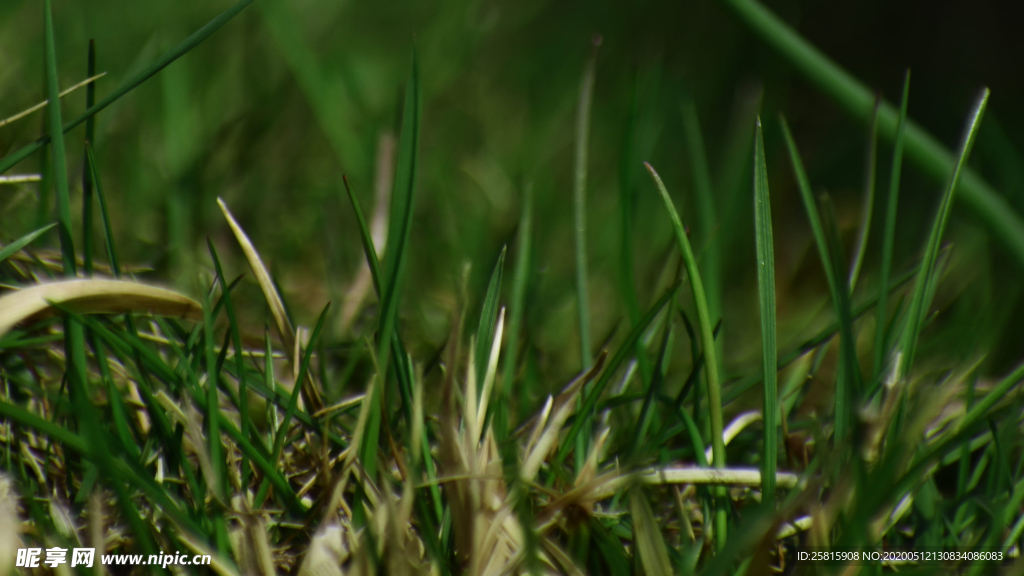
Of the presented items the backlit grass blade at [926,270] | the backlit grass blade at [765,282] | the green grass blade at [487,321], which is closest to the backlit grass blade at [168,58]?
the green grass blade at [487,321]

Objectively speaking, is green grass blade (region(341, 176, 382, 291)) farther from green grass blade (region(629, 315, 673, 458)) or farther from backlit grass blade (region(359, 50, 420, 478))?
green grass blade (region(629, 315, 673, 458))

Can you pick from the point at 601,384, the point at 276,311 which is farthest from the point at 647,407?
the point at 276,311

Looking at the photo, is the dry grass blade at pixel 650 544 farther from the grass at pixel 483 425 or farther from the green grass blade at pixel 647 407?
the green grass blade at pixel 647 407

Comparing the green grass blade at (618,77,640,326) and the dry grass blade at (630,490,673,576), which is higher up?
the green grass blade at (618,77,640,326)

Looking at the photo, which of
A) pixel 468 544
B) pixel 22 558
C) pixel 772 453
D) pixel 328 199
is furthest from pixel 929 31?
pixel 22 558

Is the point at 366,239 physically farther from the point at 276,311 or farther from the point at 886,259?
the point at 886,259

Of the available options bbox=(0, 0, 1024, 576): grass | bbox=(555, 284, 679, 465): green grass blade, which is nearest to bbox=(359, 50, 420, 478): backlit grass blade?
bbox=(0, 0, 1024, 576): grass

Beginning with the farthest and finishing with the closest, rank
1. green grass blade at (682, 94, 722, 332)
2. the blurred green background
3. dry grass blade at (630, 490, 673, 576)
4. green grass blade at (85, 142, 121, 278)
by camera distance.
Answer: the blurred green background → green grass blade at (682, 94, 722, 332) → green grass blade at (85, 142, 121, 278) → dry grass blade at (630, 490, 673, 576)

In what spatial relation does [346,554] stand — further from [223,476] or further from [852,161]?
[852,161]
